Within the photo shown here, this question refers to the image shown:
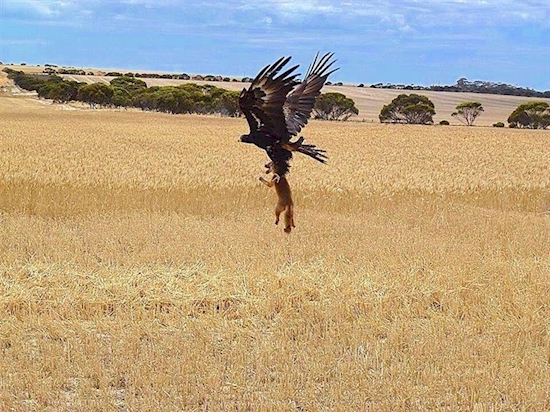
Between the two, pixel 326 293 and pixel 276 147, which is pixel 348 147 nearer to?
pixel 326 293

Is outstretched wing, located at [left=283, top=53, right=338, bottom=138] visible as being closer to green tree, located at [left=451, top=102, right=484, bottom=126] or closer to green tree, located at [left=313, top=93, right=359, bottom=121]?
green tree, located at [left=313, top=93, right=359, bottom=121]

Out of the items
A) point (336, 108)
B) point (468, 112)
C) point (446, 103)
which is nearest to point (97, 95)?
point (336, 108)

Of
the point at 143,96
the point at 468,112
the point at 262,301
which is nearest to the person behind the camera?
the point at 262,301

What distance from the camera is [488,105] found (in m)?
100

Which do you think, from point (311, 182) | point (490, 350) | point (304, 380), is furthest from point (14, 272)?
point (311, 182)

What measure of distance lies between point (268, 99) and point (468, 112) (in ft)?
279

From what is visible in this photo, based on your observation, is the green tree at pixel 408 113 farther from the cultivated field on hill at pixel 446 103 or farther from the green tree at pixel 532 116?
the green tree at pixel 532 116

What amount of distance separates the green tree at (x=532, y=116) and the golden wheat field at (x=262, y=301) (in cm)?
6324

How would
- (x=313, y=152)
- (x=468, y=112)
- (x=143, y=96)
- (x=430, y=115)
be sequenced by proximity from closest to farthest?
(x=313, y=152) → (x=430, y=115) → (x=468, y=112) → (x=143, y=96)

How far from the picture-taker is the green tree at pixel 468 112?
8481cm

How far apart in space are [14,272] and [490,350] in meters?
6.23

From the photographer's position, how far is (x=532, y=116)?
258 ft

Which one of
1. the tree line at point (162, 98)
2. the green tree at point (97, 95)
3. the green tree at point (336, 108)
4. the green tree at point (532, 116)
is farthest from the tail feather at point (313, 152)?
the green tree at point (97, 95)

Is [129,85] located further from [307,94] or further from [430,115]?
[307,94]
